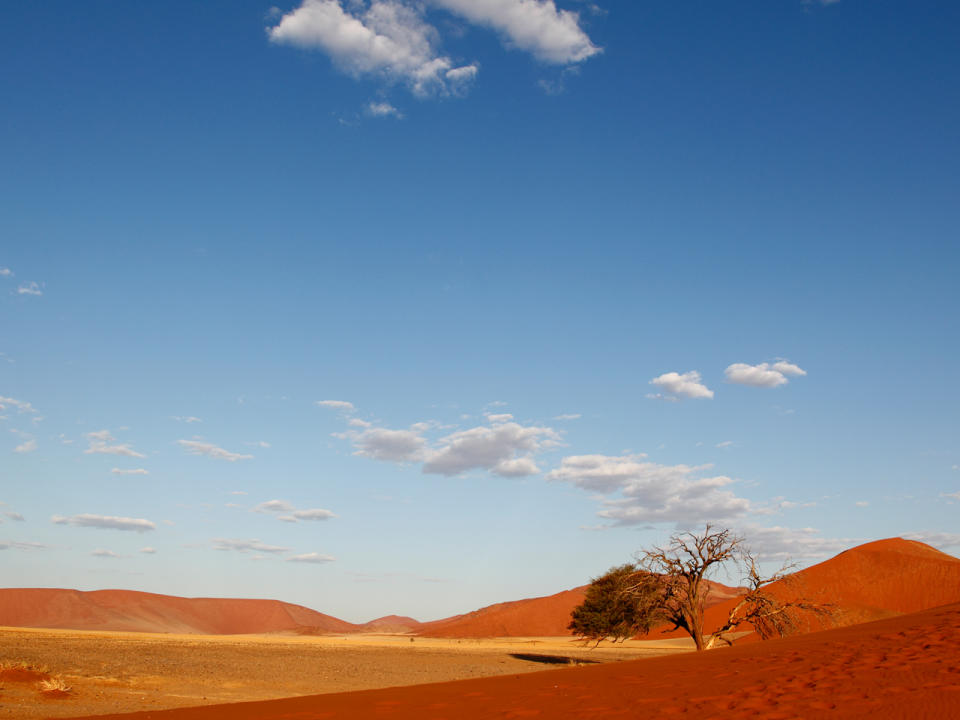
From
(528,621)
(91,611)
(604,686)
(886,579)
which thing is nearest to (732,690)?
(604,686)

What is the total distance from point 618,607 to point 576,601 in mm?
126086

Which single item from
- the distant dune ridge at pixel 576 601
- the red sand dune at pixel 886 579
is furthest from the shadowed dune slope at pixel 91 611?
the red sand dune at pixel 886 579

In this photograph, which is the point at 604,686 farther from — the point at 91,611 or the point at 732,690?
the point at 91,611

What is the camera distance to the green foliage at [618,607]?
30.1 m

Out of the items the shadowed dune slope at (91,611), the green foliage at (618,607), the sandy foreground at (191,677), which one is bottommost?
the shadowed dune slope at (91,611)

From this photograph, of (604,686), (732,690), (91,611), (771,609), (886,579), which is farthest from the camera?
(91,611)

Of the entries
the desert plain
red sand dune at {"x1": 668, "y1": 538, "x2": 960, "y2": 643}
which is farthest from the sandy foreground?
red sand dune at {"x1": 668, "y1": 538, "x2": 960, "y2": 643}

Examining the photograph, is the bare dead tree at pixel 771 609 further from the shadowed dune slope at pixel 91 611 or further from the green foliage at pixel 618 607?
the shadowed dune slope at pixel 91 611

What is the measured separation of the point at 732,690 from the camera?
9953mm

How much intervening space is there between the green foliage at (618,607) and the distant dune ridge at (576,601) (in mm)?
6349

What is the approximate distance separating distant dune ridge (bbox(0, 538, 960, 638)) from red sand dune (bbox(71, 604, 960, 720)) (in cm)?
1716

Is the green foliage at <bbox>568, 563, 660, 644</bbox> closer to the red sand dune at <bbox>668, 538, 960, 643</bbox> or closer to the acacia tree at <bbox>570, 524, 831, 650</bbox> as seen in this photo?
the acacia tree at <bbox>570, 524, 831, 650</bbox>

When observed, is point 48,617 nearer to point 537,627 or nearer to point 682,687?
point 537,627

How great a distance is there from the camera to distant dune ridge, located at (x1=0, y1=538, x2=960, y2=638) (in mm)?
74125
